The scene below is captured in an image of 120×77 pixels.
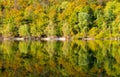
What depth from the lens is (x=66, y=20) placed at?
348 ft

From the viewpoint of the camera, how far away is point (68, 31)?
96500 millimetres

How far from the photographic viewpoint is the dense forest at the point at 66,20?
314ft

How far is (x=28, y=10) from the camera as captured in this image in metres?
118

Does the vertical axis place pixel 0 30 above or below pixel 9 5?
below

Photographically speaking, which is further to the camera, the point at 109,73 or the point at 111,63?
the point at 111,63

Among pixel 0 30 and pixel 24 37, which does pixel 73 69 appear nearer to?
pixel 24 37

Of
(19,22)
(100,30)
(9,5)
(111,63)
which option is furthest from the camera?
(9,5)

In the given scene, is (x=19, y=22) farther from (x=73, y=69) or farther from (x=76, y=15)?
(x=73, y=69)

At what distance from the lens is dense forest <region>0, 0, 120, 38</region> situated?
A: 95594 mm

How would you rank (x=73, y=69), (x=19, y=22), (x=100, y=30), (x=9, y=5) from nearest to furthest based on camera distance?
(x=73, y=69) → (x=100, y=30) → (x=19, y=22) → (x=9, y=5)

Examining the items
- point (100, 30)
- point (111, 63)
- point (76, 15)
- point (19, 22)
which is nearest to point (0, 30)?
point (19, 22)

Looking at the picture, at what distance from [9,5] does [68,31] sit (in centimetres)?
5168

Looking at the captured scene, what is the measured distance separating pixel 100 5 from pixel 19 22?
2571cm

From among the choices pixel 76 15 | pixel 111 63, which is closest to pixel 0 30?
pixel 76 15
